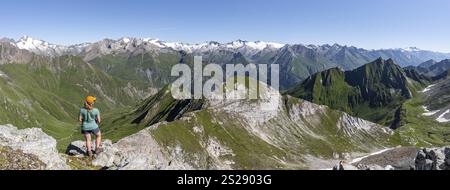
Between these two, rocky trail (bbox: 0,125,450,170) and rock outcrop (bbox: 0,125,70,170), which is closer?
rocky trail (bbox: 0,125,450,170)

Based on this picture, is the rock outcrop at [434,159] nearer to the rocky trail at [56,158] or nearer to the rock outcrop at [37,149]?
the rocky trail at [56,158]

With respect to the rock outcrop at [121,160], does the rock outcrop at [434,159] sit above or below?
below

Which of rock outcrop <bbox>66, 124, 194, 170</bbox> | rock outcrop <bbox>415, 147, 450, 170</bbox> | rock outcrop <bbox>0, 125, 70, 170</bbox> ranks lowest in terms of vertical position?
rock outcrop <bbox>415, 147, 450, 170</bbox>

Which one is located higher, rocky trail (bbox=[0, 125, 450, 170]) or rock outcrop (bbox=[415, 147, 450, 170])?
rocky trail (bbox=[0, 125, 450, 170])

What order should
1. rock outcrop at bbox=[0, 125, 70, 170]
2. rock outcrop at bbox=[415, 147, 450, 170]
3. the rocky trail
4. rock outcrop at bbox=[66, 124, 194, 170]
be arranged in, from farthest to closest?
rock outcrop at bbox=[415, 147, 450, 170]
rock outcrop at bbox=[66, 124, 194, 170]
rock outcrop at bbox=[0, 125, 70, 170]
the rocky trail

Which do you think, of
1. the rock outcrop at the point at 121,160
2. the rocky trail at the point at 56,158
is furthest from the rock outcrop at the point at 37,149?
the rock outcrop at the point at 121,160

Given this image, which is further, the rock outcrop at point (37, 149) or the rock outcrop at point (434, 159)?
the rock outcrop at point (434, 159)

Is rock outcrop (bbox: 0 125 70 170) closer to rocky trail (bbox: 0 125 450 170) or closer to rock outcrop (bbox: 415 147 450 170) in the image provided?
rocky trail (bbox: 0 125 450 170)

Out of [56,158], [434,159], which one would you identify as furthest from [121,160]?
[434,159]

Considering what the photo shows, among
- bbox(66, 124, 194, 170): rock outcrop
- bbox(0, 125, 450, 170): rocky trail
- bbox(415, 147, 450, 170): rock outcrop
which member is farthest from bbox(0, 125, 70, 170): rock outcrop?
bbox(415, 147, 450, 170): rock outcrop
